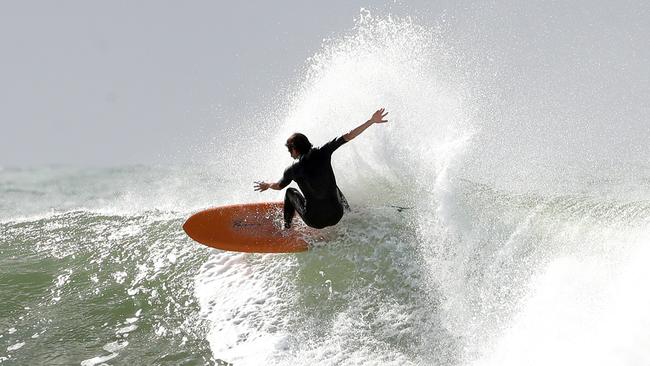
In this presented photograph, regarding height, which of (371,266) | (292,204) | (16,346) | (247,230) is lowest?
(371,266)

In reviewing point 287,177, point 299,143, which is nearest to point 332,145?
point 299,143

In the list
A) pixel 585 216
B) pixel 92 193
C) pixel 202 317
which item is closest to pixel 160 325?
pixel 202 317

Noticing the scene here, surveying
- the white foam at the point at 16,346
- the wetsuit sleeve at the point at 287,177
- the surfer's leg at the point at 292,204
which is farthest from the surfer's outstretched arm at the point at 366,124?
the white foam at the point at 16,346

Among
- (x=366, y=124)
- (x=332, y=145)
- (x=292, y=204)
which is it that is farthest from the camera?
(x=292, y=204)

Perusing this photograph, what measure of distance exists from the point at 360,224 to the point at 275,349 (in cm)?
217

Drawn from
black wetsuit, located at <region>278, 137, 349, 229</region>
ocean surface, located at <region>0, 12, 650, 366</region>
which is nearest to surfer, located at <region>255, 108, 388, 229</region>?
black wetsuit, located at <region>278, 137, 349, 229</region>

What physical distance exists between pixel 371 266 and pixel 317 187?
1.08m

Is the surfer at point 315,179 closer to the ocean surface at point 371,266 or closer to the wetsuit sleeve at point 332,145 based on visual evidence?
the wetsuit sleeve at point 332,145

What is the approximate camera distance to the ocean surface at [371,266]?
14.6ft

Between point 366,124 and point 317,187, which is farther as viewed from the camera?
point 317,187

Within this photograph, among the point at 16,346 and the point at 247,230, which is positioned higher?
the point at 247,230

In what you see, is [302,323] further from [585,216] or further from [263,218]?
[585,216]

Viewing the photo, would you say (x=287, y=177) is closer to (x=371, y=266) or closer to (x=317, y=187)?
(x=317, y=187)

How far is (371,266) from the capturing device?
589 centimetres
